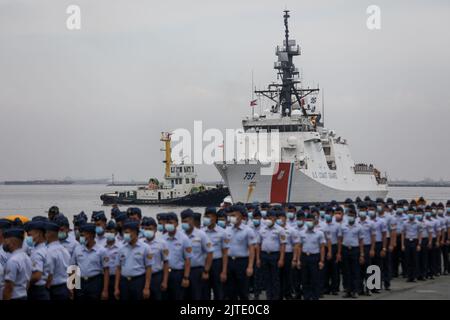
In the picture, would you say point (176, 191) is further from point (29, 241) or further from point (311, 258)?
point (29, 241)

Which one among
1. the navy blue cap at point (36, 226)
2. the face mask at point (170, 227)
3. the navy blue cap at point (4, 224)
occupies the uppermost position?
the navy blue cap at point (36, 226)

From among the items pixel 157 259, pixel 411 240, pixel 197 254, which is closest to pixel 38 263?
pixel 157 259

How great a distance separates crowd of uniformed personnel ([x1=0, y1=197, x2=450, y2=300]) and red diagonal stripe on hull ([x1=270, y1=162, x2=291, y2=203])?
29.0 metres

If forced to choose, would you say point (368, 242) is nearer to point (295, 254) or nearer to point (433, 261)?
point (295, 254)

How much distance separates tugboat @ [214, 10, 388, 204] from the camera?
46.7 m

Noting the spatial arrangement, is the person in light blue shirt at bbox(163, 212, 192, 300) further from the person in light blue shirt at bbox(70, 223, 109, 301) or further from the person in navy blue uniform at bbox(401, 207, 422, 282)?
the person in navy blue uniform at bbox(401, 207, 422, 282)

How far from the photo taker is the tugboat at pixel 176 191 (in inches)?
2562

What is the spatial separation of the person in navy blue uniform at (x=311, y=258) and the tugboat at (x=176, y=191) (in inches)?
2020

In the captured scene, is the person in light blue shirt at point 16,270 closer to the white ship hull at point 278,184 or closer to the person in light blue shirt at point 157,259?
the person in light blue shirt at point 157,259

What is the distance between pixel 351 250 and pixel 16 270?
7609mm

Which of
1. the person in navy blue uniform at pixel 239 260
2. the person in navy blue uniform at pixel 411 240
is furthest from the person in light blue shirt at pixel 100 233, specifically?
the person in navy blue uniform at pixel 411 240

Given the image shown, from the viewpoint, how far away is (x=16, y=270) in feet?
25.8

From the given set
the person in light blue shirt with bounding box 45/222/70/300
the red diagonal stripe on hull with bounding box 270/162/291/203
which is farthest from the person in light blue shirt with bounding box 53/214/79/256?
the red diagonal stripe on hull with bounding box 270/162/291/203
